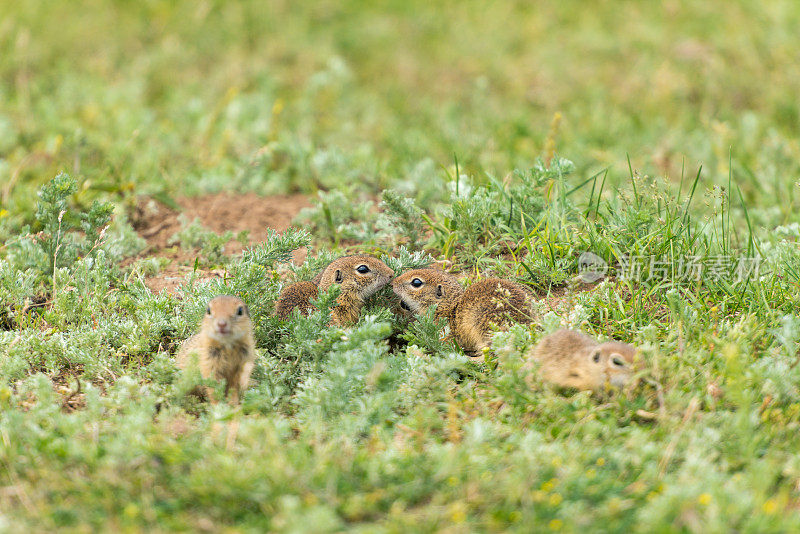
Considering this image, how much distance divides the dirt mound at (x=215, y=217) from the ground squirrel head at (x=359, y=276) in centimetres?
70

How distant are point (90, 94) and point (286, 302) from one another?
5.77 m

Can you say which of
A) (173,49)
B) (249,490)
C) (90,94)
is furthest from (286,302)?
(173,49)

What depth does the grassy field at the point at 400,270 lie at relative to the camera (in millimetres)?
3379

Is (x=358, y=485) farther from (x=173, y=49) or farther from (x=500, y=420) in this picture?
(x=173, y=49)

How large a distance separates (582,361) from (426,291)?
1309mm

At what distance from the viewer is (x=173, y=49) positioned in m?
10.8

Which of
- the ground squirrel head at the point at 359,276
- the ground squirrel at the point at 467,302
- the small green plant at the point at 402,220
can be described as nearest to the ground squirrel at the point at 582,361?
the ground squirrel at the point at 467,302

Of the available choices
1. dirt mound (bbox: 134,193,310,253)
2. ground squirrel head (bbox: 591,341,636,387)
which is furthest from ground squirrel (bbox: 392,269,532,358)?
dirt mound (bbox: 134,193,310,253)

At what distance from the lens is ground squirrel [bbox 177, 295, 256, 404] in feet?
14.4

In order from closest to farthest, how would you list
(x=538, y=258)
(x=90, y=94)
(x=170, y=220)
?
1. (x=538, y=258)
2. (x=170, y=220)
3. (x=90, y=94)

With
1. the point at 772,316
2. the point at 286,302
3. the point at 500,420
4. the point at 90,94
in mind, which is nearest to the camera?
the point at 500,420

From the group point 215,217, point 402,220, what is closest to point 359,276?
point 402,220

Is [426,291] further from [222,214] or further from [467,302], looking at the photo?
[222,214]

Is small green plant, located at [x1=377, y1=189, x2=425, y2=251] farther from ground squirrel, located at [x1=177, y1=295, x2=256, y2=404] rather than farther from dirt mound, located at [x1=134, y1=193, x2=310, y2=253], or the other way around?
ground squirrel, located at [x1=177, y1=295, x2=256, y2=404]
